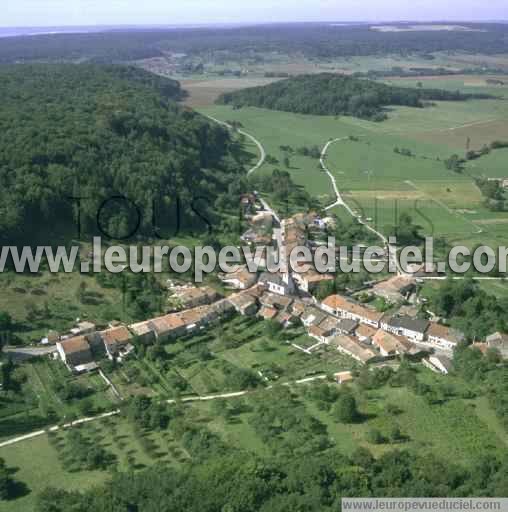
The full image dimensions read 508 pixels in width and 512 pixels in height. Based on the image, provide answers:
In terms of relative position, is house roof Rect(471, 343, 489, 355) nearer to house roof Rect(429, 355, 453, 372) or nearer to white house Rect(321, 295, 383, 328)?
house roof Rect(429, 355, 453, 372)

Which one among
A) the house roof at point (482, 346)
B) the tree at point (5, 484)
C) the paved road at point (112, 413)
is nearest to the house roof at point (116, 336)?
the paved road at point (112, 413)

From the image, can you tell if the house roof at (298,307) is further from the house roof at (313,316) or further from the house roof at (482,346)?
the house roof at (482,346)

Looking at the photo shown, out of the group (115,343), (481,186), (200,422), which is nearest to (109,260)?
(115,343)

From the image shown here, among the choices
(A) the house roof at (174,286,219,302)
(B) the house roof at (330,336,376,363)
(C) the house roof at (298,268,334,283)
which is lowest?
(B) the house roof at (330,336,376,363)

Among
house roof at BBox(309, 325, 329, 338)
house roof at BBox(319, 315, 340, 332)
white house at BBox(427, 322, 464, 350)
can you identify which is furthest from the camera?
house roof at BBox(319, 315, 340, 332)

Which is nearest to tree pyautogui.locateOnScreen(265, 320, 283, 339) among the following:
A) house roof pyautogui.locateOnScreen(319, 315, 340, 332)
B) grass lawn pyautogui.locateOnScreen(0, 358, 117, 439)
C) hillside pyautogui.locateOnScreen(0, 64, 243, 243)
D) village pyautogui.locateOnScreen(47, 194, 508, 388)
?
village pyautogui.locateOnScreen(47, 194, 508, 388)

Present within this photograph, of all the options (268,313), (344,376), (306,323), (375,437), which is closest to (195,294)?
(268,313)

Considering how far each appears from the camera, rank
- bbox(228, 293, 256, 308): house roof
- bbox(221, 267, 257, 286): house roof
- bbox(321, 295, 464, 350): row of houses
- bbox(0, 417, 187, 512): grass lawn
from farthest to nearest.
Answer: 1. bbox(221, 267, 257, 286): house roof
2. bbox(228, 293, 256, 308): house roof
3. bbox(321, 295, 464, 350): row of houses
4. bbox(0, 417, 187, 512): grass lawn
